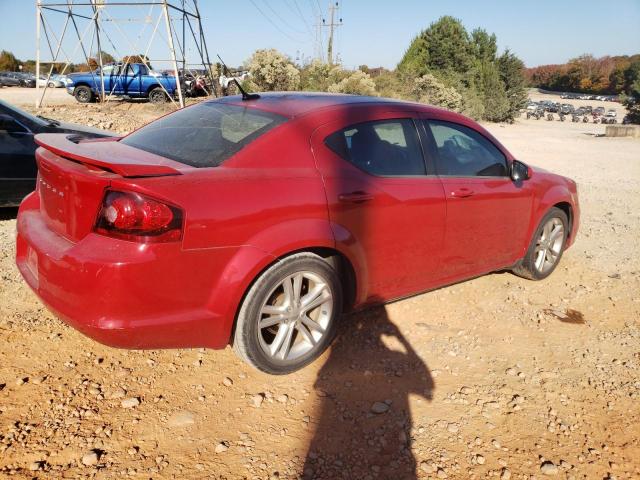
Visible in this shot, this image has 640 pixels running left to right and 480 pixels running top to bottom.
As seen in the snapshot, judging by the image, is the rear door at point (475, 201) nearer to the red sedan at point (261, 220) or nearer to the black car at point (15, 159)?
the red sedan at point (261, 220)

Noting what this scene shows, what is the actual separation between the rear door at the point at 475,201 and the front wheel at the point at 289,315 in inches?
41.5

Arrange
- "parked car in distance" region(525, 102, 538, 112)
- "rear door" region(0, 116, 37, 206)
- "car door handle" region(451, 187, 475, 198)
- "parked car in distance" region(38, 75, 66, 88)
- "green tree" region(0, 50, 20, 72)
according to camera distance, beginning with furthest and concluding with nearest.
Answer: "green tree" region(0, 50, 20, 72) < "parked car in distance" region(525, 102, 538, 112) < "parked car in distance" region(38, 75, 66, 88) < "rear door" region(0, 116, 37, 206) < "car door handle" region(451, 187, 475, 198)

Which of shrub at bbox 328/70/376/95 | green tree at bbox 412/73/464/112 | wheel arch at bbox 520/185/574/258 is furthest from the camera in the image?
green tree at bbox 412/73/464/112

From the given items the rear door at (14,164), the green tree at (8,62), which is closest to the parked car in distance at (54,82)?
the rear door at (14,164)

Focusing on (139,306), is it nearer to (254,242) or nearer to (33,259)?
(254,242)

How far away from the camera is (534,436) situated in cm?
247

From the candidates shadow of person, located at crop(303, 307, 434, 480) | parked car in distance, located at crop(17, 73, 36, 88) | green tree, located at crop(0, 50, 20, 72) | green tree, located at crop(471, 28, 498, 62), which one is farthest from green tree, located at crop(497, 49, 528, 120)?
green tree, located at crop(0, 50, 20, 72)

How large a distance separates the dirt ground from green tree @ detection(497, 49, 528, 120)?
126 ft

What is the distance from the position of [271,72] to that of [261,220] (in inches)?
776

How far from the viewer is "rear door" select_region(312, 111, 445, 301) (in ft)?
9.34

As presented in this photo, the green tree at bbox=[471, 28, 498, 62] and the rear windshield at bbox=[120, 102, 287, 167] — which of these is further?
the green tree at bbox=[471, 28, 498, 62]

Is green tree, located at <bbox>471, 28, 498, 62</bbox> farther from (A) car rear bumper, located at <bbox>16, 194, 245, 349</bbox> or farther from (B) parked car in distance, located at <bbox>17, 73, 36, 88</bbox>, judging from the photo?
(A) car rear bumper, located at <bbox>16, 194, 245, 349</bbox>

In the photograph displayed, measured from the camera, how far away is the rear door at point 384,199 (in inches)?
112

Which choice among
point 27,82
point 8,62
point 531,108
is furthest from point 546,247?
point 8,62
